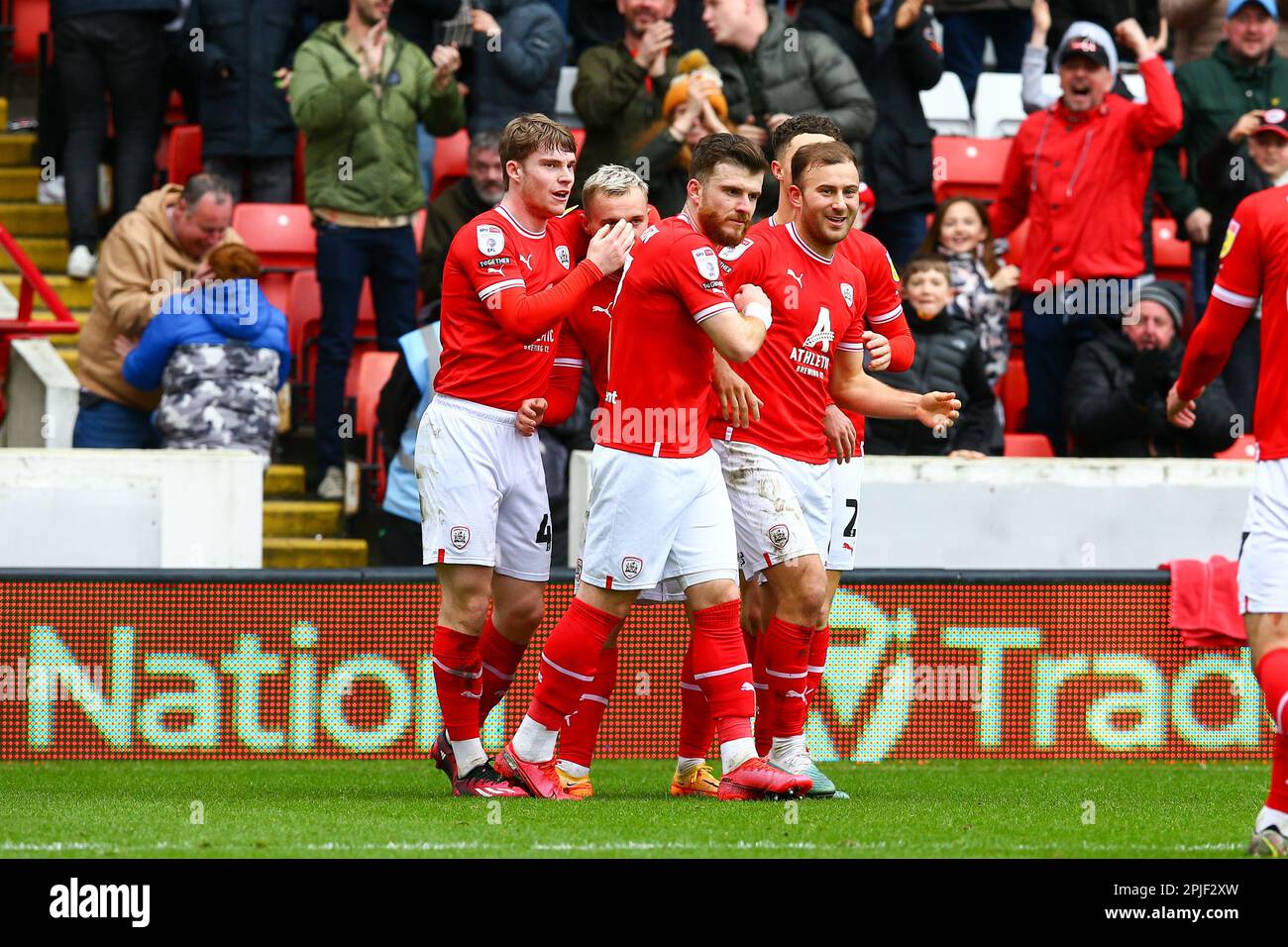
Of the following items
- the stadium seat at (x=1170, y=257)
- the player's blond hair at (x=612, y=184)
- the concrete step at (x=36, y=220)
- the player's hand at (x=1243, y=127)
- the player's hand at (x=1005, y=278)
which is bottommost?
the player's hand at (x=1005, y=278)

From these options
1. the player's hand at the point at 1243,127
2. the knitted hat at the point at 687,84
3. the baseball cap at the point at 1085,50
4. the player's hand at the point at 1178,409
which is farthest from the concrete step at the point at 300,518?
the player's hand at the point at 1178,409

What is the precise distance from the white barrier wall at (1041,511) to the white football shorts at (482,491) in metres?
2.14

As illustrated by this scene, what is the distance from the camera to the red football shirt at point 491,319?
725cm

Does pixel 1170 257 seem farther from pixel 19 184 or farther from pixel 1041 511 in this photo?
pixel 19 184

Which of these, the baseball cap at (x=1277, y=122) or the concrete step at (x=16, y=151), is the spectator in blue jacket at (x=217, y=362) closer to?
the concrete step at (x=16, y=151)

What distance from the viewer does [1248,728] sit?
925 centimetres

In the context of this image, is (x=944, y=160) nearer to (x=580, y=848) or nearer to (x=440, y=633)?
(x=440, y=633)

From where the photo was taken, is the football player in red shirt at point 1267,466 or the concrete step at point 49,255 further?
the concrete step at point 49,255

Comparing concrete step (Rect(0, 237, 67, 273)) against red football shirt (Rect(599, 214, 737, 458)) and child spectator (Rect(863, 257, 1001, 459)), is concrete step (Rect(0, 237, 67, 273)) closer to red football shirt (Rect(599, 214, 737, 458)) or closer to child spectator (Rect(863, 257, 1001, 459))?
child spectator (Rect(863, 257, 1001, 459))

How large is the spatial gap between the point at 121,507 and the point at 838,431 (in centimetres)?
331

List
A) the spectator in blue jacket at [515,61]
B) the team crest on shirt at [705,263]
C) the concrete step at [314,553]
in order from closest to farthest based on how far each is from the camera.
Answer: the team crest on shirt at [705,263]
the concrete step at [314,553]
the spectator in blue jacket at [515,61]

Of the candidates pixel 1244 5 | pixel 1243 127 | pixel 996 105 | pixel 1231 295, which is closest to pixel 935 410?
pixel 1231 295

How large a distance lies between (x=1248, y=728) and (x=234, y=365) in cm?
492

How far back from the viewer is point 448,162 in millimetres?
12695
